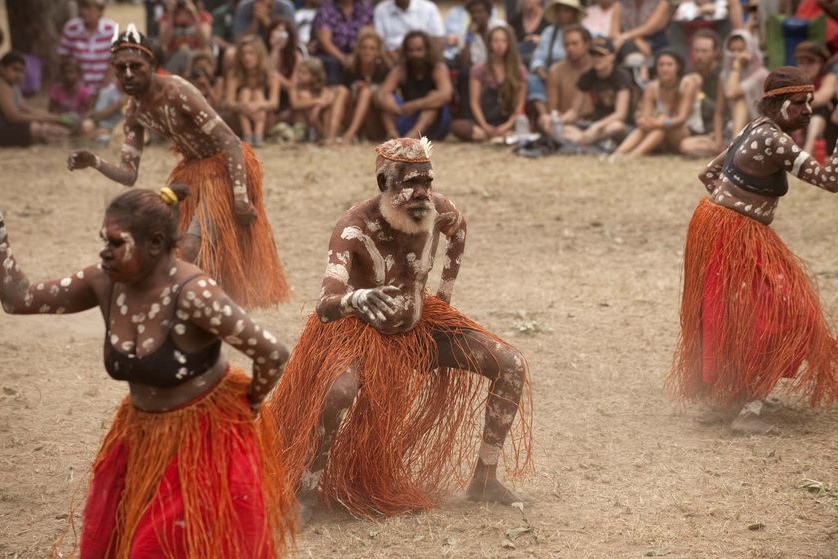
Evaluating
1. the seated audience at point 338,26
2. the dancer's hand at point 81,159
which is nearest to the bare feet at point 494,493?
the dancer's hand at point 81,159

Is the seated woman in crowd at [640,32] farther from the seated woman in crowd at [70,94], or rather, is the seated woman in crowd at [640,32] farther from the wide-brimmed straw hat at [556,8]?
the seated woman in crowd at [70,94]

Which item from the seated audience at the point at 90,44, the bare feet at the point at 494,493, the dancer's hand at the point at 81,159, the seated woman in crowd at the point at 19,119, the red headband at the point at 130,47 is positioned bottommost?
the seated woman in crowd at the point at 19,119

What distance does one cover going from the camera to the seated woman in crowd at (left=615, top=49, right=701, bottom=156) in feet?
37.7

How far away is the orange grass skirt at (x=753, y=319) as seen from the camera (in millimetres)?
5211

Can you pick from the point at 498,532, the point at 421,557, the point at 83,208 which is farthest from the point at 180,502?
the point at 83,208

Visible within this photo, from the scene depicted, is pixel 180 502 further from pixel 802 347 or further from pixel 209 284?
pixel 802 347

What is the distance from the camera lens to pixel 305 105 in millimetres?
12648

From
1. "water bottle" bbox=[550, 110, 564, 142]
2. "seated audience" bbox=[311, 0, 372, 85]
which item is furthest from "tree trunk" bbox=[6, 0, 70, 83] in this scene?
"water bottle" bbox=[550, 110, 564, 142]

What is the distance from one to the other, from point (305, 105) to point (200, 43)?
157cm

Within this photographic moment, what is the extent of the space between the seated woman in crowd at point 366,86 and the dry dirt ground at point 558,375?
1372 mm

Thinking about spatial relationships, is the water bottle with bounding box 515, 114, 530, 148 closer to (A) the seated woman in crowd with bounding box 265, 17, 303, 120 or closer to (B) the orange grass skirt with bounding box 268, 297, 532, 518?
(A) the seated woman in crowd with bounding box 265, 17, 303, 120

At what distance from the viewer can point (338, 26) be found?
1344 centimetres

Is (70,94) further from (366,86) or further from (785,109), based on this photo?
(785,109)

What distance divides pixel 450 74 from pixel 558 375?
23.9 feet
